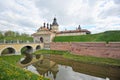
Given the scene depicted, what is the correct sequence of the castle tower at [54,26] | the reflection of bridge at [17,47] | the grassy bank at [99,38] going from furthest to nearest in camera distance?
the castle tower at [54,26], the reflection of bridge at [17,47], the grassy bank at [99,38]

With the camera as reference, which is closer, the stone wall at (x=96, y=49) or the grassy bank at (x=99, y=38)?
the stone wall at (x=96, y=49)

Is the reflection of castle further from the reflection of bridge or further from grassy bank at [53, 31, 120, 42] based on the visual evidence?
grassy bank at [53, 31, 120, 42]

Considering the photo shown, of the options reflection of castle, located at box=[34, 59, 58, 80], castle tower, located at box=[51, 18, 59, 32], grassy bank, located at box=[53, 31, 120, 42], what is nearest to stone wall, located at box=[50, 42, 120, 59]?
grassy bank, located at box=[53, 31, 120, 42]

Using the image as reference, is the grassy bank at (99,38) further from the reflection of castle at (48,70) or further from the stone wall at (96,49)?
the reflection of castle at (48,70)

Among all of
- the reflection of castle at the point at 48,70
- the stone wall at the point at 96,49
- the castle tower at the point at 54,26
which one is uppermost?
the castle tower at the point at 54,26

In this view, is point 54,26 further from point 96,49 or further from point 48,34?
point 96,49

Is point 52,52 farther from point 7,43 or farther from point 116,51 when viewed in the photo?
point 116,51

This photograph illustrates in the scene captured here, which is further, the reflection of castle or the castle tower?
the castle tower

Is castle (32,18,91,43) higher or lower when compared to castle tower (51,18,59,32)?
lower

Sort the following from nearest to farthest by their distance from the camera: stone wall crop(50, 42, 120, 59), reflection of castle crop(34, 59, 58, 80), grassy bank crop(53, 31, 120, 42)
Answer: reflection of castle crop(34, 59, 58, 80)
stone wall crop(50, 42, 120, 59)
grassy bank crop(53, 31, 120, 42)

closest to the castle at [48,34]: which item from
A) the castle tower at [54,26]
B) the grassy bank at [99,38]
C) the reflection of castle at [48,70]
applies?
the grassy bank at [99,38]

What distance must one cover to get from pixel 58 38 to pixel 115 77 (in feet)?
93.9

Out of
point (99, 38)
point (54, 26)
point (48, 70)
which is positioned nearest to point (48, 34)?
point (54, 26)

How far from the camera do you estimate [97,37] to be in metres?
31.2
